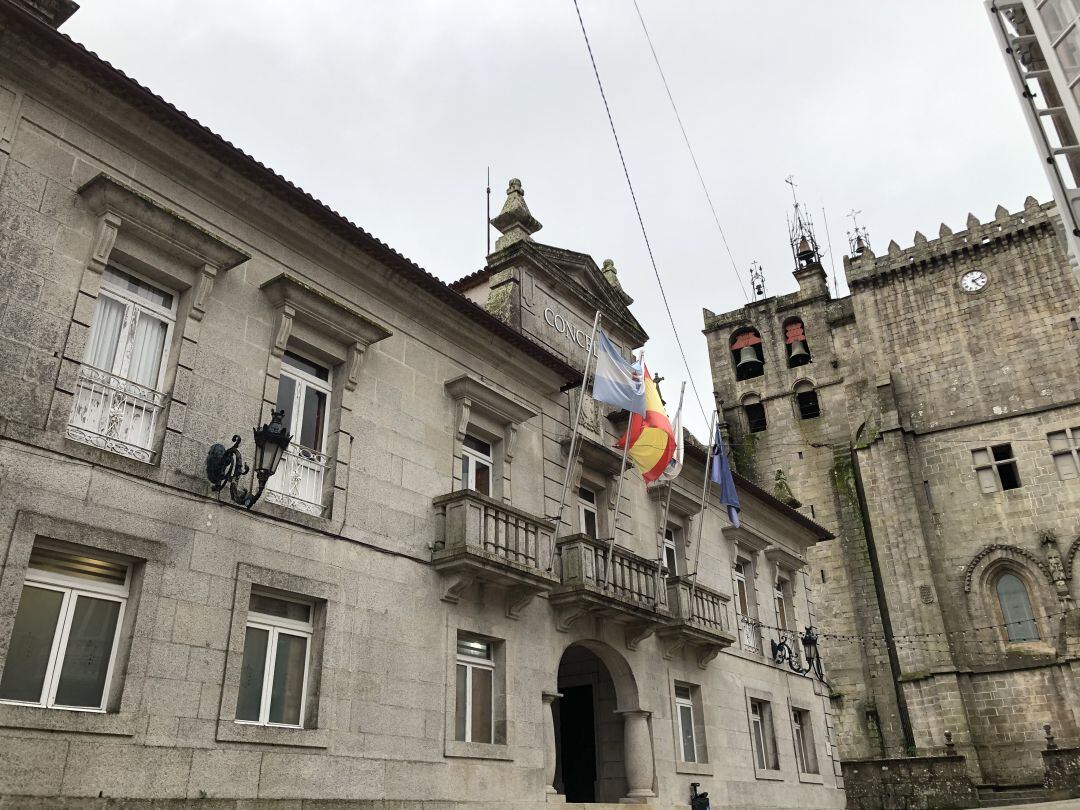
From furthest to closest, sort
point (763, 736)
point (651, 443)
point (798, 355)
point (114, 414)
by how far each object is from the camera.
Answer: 1. point (798, 355)
2. point (763, 736)
3. point (651, 443)
4. point (114, 414)

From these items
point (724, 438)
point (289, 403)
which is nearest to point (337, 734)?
point (289, 403)

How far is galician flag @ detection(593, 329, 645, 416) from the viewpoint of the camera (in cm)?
1445

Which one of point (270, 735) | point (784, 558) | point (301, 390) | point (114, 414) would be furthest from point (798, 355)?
point (114, 414)

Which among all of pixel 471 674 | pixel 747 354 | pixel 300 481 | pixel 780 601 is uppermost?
pixel 747 354

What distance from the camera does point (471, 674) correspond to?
12344 mm

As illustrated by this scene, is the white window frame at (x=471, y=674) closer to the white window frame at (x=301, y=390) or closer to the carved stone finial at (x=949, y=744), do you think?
the white window frame at (x=301, y=390)

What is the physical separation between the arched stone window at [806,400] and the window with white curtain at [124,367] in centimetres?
3761

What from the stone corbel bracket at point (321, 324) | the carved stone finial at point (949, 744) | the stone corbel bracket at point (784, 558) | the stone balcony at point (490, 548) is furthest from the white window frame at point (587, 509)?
the carved stone finial at point (949, 744)

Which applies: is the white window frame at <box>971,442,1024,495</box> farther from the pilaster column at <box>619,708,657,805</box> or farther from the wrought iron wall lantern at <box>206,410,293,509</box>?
the wrought iron wall lantern at <box>206,410,293,509</box>

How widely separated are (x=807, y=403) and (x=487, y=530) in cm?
3461

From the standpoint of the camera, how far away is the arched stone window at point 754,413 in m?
44.5

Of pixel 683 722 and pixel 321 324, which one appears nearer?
pixel 321 324

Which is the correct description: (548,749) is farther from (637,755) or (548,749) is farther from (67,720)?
(67,720)

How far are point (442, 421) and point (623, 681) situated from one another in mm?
6160
